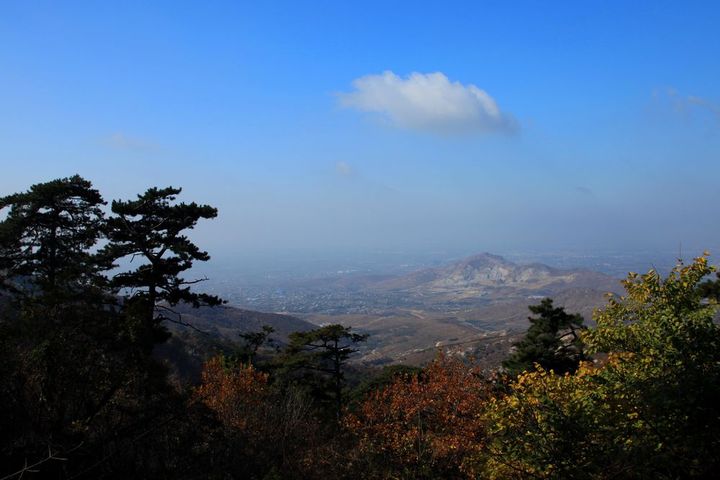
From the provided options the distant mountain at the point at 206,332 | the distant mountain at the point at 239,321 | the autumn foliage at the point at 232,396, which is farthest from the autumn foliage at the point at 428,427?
the distant mountain at the point at 239,321

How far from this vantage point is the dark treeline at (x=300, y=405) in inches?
361

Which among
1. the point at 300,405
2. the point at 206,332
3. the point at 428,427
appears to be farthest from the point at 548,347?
the point at 206,332

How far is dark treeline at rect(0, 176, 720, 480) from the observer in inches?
361

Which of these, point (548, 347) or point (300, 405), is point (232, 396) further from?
point (548, 347)

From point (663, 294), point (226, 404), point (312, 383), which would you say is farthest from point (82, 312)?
point (312, 383)

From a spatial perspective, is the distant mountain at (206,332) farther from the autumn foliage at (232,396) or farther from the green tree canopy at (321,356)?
the autumn foliage at (232,396)

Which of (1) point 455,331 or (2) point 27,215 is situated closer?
(2) point 27,215

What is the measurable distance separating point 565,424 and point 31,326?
13.0 meters

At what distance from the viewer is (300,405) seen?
1855cm

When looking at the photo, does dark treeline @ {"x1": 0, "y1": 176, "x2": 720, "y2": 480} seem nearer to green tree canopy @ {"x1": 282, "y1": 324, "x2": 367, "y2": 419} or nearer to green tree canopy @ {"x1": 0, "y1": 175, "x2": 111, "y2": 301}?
green tree canopy @ {"x1": 0, "y1": 175, "x2": 111, "y2": 301}

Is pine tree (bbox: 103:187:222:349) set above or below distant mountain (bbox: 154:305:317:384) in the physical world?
above

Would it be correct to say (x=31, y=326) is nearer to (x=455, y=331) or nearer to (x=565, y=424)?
(x=565, y=424)

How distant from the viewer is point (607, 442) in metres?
9.37

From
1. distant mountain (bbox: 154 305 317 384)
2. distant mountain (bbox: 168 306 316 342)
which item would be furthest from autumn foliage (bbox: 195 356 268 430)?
distant mountain (bbox: 168 306 316 342)
